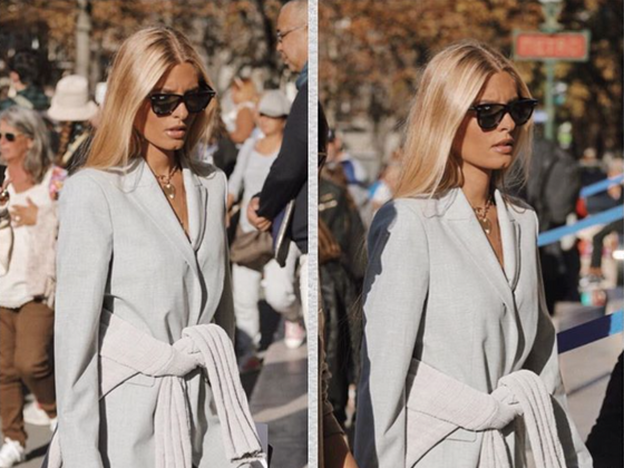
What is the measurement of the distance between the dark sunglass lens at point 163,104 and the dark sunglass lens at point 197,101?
39 millimetres

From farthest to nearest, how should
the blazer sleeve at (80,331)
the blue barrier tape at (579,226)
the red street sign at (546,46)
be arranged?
the red street sign at (546,46) → the blue barrier tape at (579,226) → the blazer sleeve at (80,331)

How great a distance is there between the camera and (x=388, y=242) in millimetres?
3713

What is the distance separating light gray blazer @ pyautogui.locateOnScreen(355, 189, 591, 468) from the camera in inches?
143

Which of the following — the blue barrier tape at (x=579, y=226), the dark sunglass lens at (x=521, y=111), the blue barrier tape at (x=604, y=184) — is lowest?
the blue barrier tape at (x=604, y=184)

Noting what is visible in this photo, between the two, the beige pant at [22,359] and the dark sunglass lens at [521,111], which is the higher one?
the dark sunglass lens at [521,111]

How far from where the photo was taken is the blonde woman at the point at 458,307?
12.0 ft

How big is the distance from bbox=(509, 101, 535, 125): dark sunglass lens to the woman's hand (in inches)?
118

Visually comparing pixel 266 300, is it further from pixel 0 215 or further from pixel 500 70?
pixel 500 70

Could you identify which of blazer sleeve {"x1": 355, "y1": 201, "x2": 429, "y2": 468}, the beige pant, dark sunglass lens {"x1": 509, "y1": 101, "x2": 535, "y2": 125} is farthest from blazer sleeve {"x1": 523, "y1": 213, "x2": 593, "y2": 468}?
the beige pant

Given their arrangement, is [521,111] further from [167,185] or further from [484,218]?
[167,185]

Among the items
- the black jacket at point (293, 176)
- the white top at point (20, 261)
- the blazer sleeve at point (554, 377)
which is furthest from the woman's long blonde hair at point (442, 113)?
the white top at point (20, 261)

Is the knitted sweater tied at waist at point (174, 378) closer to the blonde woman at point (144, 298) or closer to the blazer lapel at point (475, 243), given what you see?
the blonde woman at point (144, 298)

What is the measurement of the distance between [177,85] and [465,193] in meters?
0.80

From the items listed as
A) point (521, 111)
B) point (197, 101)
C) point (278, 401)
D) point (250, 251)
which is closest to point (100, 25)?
point (250, 251)
